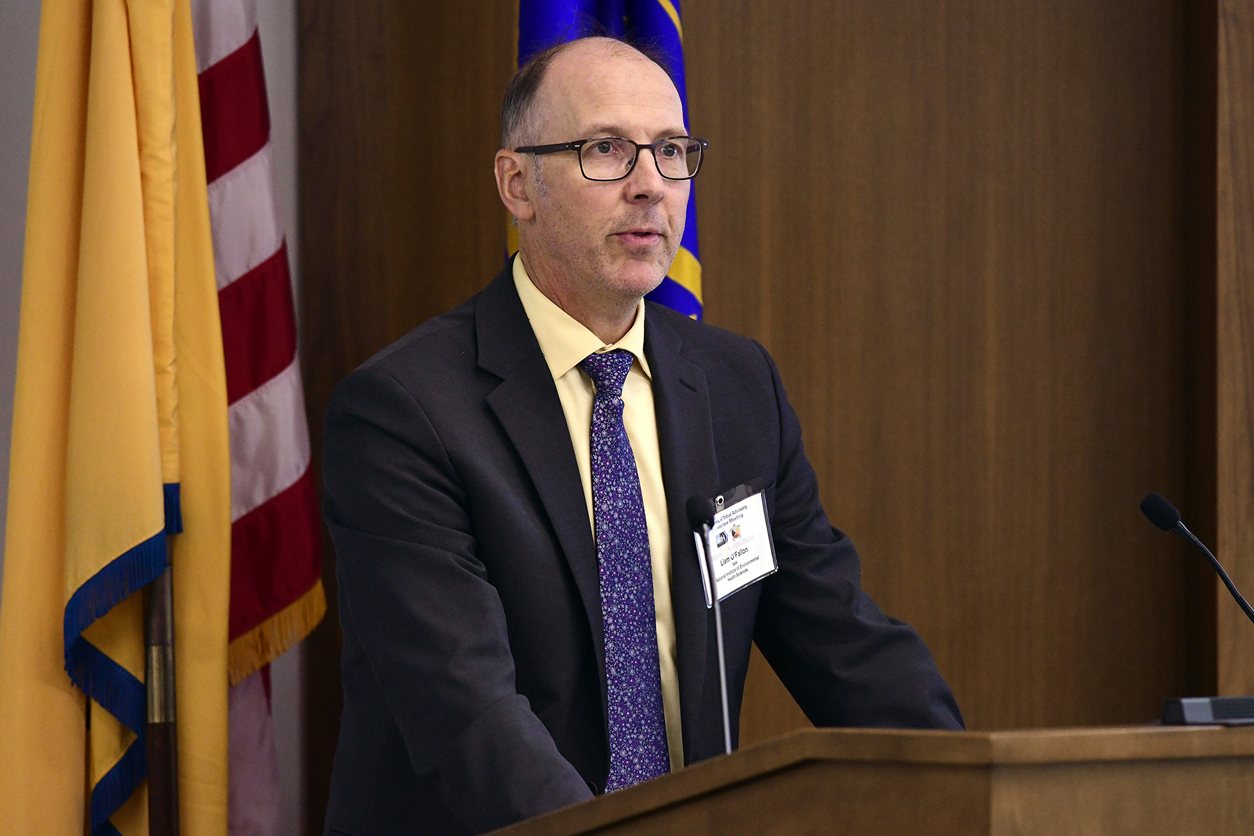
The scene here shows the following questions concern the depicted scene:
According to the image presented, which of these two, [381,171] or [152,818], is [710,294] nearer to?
[381,171]

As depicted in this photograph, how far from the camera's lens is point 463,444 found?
1645 mm

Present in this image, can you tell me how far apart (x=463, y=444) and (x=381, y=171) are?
134 centimetres

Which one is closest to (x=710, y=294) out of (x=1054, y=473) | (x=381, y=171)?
(x=381, y=171)

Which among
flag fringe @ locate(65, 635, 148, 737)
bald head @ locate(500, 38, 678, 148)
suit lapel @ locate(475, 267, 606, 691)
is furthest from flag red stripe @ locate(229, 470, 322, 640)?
bald head @ locate(500, 38, 678, 148)

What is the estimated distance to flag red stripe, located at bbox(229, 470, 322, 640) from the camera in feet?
7.75

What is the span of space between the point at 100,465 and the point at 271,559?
0.40 m

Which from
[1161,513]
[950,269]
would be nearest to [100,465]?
[1161,513]

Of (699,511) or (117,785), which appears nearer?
(699,511)

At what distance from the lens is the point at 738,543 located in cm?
167

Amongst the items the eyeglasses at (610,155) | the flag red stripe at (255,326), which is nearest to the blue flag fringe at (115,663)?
the flag red stripe at (255,326)

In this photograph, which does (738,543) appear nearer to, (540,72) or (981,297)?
(540,72)

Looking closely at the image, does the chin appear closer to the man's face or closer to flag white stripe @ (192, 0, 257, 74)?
the man's face

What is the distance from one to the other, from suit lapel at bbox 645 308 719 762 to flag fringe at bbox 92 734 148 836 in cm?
106

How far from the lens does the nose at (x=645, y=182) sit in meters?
1.79
